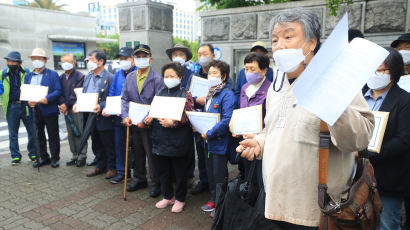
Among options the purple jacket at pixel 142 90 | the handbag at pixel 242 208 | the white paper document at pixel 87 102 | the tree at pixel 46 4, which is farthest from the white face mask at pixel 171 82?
the tree at pixel 46 4

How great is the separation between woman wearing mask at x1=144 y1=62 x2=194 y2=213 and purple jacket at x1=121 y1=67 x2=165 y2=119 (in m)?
0.37

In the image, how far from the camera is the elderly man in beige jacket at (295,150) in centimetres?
148

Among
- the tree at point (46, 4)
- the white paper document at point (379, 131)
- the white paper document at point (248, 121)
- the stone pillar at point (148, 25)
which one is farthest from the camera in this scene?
the tree at point (46, 4)

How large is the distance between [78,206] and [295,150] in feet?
12.1

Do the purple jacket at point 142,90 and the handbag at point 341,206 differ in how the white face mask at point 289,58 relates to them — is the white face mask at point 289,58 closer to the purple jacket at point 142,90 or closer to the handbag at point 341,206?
the handbag at point 341,206

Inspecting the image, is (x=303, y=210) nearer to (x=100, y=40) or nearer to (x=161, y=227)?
(x=161, y=227)

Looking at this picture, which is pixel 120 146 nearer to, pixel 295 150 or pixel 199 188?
pixel 199 188

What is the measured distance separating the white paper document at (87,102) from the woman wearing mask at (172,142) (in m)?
1.48

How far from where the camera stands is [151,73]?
4555mm

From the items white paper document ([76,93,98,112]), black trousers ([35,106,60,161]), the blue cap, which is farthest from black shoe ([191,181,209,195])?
the blue cap

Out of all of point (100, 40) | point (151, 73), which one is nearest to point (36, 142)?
point (151, 73)

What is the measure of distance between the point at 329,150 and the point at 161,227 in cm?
270

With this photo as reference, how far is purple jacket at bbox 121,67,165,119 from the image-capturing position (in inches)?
175

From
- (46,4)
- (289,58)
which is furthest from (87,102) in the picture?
(46,4)
